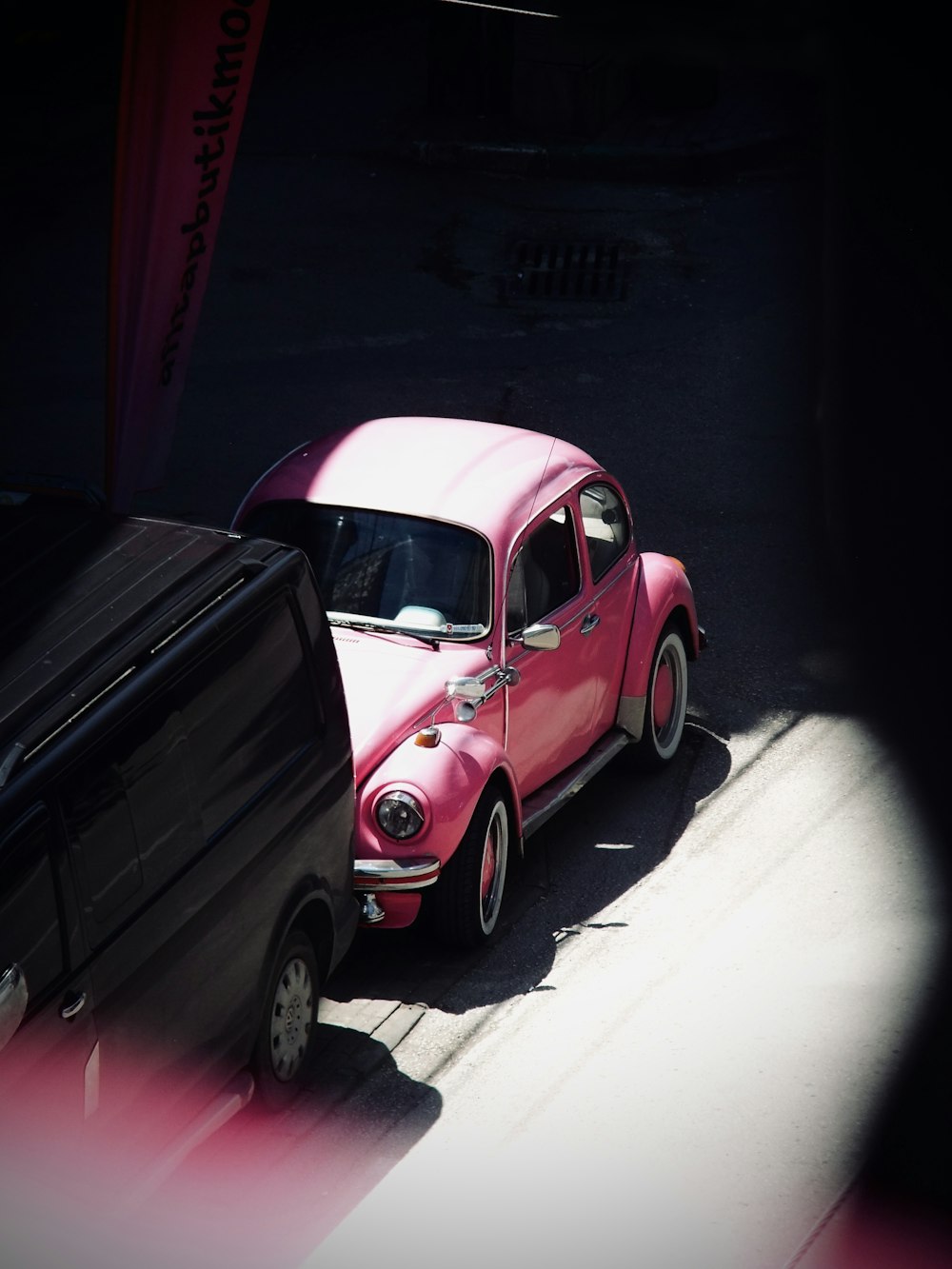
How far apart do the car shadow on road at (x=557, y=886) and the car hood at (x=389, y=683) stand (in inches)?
33.0

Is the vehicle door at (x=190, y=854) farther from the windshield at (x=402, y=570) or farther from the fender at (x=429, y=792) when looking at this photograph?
the windshield at (x=402, y=570)

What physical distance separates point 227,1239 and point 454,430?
411cm

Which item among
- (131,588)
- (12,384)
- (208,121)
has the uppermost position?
(208,121)

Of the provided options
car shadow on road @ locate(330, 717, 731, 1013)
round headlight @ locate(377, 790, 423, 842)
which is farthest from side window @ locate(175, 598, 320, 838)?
car shadow on road @ locate(330, 717, 731, 1013)

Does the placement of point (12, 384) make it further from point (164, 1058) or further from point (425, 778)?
point (164, 1058)

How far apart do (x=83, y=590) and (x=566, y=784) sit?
2.94m

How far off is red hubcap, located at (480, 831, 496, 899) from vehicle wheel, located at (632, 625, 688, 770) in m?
1.53

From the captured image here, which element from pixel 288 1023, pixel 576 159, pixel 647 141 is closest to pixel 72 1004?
pixel 288 1023

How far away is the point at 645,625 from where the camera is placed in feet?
27.1

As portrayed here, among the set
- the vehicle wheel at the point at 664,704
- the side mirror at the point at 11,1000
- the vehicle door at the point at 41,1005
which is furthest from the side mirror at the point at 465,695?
the side mirror at the point at 11,1000

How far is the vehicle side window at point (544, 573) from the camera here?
24.3 ft

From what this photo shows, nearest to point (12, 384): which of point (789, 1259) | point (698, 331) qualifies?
point (698, 331)

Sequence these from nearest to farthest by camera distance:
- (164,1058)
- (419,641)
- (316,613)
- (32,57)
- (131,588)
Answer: (164,1058) < (131,588) < (316,613) < (419,641) < (32,57)

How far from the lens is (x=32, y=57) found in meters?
18.8
